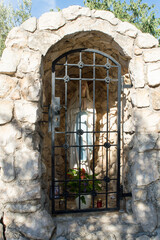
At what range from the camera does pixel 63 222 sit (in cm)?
234

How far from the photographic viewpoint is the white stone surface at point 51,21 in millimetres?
2270

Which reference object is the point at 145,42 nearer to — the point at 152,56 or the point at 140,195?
the point at 152,56

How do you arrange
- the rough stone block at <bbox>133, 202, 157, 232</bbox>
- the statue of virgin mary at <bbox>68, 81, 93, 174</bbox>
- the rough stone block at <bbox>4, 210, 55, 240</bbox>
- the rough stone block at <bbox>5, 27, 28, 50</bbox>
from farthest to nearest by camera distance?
the statue of virgin mary at <bbox>68, 81, 93, 174</bbox>
the rough stone block at <bbox>133, 202, 157, 232</bbox>
the rough stone block at <bbox>5, 27, 28, 50</bbox>
the rough stone block at <bbox>4, 210, 55, 240</bbox>

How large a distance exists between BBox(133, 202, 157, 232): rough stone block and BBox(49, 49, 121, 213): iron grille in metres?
0.29

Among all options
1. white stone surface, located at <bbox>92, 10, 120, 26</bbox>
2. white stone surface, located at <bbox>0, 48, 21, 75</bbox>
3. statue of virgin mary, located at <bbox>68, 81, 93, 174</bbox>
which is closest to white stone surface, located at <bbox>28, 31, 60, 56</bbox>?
white stone surface, located at <bbox>0, 48, 21, 75</bbox>

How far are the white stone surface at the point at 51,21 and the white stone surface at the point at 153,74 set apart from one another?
42.1 inches

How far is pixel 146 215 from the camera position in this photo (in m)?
2.33

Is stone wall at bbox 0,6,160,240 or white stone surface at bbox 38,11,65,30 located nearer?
stone wall at bbox 0,6,160,240

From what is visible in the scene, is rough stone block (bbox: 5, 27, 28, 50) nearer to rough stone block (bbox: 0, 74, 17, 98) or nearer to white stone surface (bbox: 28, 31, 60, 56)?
white stone surface (bbox: 28, 31, 60, 56)

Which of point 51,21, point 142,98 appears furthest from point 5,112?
point 142,98

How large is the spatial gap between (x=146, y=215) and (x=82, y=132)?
1.13 meters

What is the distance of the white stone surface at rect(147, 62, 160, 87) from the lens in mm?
2369

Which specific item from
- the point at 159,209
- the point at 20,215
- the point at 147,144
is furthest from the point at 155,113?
the point at 20,215

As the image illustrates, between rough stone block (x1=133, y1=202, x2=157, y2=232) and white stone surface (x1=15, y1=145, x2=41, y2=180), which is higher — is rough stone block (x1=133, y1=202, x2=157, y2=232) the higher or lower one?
the lower one
